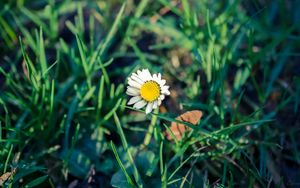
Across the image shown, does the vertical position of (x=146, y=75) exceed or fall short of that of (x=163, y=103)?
it exceeds it

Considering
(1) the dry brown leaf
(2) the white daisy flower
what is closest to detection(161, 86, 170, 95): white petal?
(2) the white daisy flower

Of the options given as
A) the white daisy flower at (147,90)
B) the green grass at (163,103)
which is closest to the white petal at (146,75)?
the white daisy flower at (147,90)

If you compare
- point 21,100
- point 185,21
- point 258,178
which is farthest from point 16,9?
point 258,178

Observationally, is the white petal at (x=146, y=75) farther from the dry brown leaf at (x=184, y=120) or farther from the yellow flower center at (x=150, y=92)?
the dry brown leaf at (x=184, y=120)

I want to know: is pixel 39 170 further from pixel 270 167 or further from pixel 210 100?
pixel 270 167

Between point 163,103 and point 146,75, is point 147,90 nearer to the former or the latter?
point 146,75

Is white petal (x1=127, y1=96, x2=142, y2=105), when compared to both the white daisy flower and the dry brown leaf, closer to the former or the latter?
the white daisy flower

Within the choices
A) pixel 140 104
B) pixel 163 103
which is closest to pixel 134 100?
pixel 140 104
